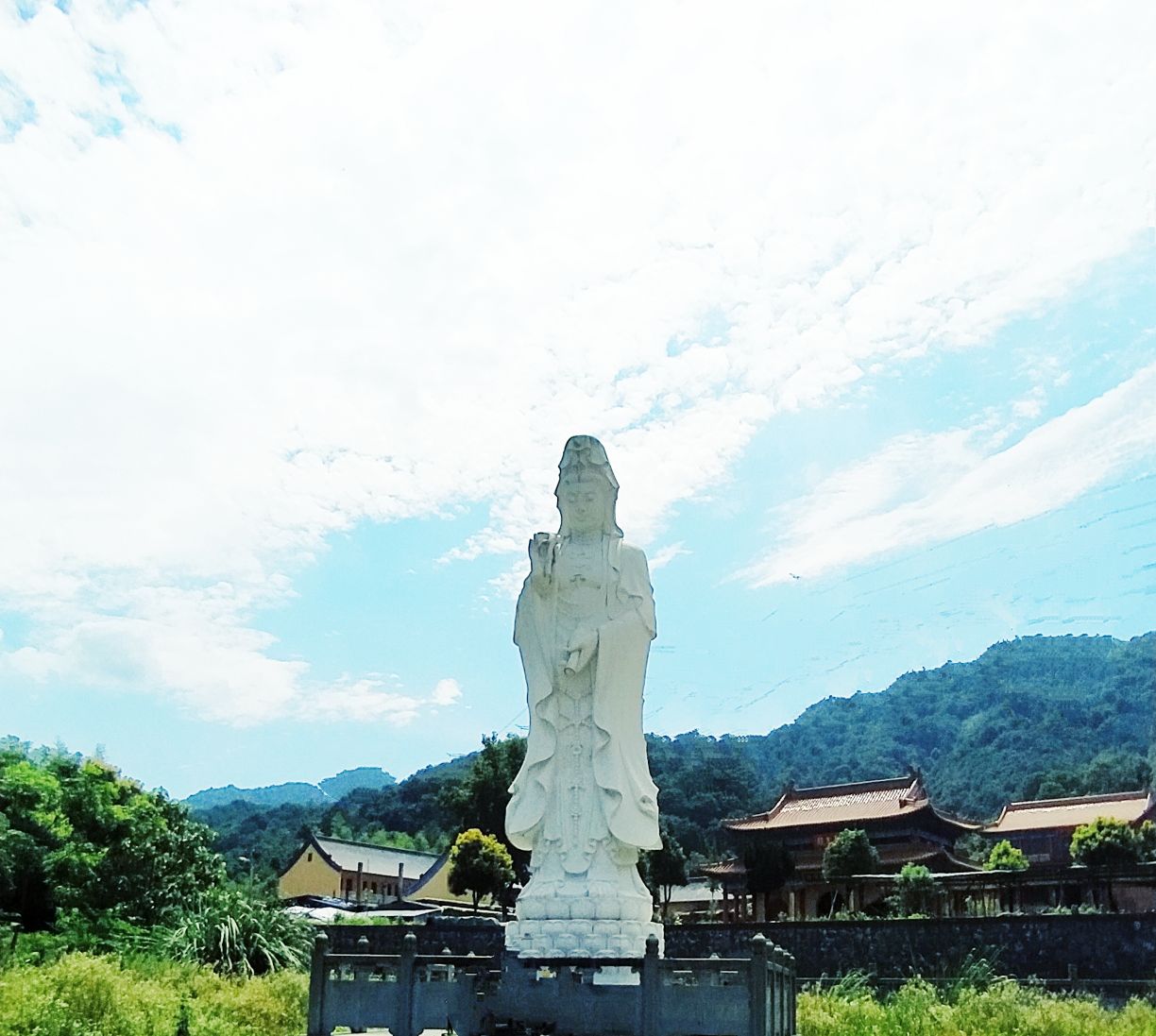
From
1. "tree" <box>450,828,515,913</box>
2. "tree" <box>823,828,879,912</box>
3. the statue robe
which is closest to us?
the statue robe

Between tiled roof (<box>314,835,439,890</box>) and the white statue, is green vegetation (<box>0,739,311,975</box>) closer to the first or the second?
the white statue

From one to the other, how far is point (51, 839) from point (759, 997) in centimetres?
1725

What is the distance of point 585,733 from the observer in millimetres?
9492

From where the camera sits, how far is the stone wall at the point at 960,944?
19.0 meters

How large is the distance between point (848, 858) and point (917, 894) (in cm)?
450

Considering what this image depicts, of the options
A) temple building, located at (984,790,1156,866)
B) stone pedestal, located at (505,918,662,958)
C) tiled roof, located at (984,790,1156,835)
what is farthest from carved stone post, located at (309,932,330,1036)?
temple building, located at (984,790,1156,866)

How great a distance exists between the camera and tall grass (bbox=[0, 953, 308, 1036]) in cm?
1047

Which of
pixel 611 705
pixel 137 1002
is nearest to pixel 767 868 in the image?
pixel 137 1002

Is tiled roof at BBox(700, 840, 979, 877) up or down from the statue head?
down

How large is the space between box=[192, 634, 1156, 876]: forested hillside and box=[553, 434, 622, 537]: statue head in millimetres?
33169

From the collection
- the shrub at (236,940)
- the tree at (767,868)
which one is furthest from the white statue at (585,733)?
the tree at (767,868)

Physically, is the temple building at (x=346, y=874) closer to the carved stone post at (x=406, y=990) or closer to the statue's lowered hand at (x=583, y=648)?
the statue's lowered hand at (x=583, y=648)

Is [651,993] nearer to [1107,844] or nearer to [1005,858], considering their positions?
[1107,844]

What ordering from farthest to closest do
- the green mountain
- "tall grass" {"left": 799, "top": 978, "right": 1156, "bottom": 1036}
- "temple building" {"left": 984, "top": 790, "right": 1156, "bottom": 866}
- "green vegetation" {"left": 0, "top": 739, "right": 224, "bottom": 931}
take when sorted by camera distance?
the green mountain, "temple building" {"left": 984, "top": 790, "right": 1156, "bottom": 866}, "green vegetation" {"left": 0, "top": 739, "right": 224, "bottom": 931}, "tall grass" {"left": 799, "top": 978, "right": 1156, "bottom": 1036}
